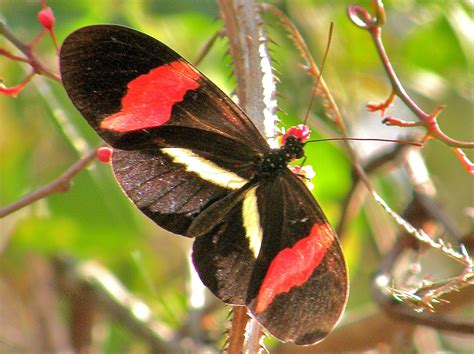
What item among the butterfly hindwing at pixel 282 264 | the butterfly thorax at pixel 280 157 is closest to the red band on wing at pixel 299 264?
the butterfly hindwing at pixel 282 264

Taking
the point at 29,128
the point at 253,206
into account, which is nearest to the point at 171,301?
the point at 29,128

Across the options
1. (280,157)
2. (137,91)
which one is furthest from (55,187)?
(280,157)

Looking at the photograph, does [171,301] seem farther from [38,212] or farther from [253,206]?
[253,206]

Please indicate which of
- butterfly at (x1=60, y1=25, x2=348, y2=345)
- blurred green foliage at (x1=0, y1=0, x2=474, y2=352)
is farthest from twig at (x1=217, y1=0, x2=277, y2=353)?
blurred green foliage at (x1=0, y1=0, x2=474, y2=352)

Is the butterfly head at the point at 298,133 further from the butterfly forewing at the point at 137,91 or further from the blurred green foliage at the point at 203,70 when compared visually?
the blurred green foliage at the point at 203,70

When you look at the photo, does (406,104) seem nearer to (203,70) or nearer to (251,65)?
(251,65)

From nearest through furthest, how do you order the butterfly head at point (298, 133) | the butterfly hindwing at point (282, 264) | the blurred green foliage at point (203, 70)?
the butterfly hindwing at point (282, 264) < the butterfly head at point (298, 133) < the blurred green foliage at point (203, 70)

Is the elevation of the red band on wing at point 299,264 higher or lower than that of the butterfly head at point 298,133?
lower
